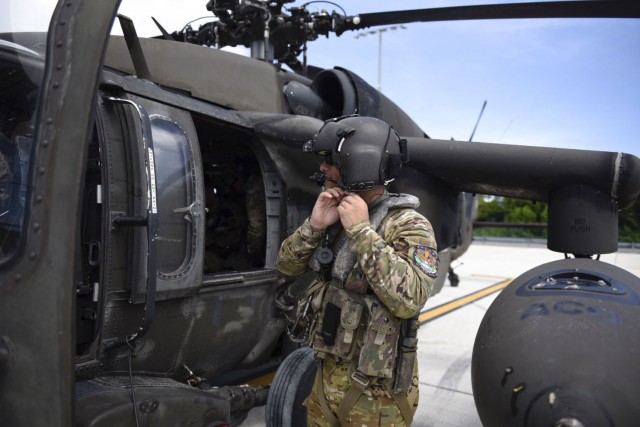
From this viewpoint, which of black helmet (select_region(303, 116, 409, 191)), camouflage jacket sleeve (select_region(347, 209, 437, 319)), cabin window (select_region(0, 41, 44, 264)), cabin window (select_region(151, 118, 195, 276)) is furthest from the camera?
cabin window (select_region(151, 118, 195, 276))

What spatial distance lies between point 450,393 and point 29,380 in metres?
4.10

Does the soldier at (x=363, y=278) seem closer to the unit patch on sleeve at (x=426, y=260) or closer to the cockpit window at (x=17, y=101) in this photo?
the unit patch on sleeve at (x=426, y=260)

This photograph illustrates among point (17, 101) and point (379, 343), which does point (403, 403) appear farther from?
point (17, 101)

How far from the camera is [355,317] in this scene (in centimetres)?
218

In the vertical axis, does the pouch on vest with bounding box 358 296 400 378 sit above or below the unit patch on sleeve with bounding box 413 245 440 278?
below

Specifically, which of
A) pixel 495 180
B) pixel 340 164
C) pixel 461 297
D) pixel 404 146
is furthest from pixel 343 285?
pixel 461 297

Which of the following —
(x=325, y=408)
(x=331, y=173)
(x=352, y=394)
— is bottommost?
(x=325, y=408)

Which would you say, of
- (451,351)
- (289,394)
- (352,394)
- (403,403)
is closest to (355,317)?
(352,394)

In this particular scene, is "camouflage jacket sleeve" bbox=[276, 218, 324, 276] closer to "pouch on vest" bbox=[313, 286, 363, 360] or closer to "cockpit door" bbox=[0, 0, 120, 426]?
"pouch on vest" bbox=[313, 286, 363, 360]

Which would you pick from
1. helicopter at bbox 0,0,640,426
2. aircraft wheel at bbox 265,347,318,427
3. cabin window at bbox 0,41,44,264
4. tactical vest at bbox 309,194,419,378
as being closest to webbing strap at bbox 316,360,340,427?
tactical vest at bbox 309,194,419,378

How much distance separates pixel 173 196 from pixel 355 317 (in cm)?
128

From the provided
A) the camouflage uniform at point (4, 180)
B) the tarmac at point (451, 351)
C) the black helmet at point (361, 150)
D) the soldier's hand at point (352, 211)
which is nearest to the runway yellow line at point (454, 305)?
the tarmac at point (451, 351)

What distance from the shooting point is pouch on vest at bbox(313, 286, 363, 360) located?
7.13 ft

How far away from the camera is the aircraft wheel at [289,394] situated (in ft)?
9.89
